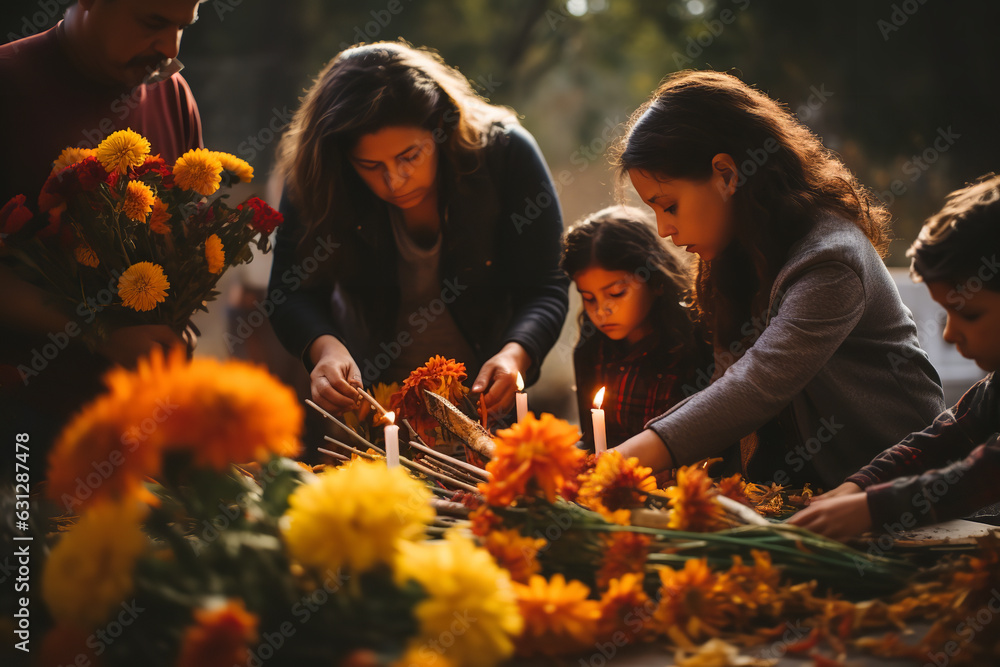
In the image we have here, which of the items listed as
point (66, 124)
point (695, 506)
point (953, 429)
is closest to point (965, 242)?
point (953, 429)

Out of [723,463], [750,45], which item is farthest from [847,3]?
[723,463]

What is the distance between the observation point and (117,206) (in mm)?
1036

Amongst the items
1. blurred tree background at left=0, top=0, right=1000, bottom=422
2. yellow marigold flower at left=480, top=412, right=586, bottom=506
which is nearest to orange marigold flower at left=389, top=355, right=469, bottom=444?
yellow marigold flower at left=480, top=412, right=586, bottom=506

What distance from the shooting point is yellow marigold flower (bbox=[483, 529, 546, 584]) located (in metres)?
0.68

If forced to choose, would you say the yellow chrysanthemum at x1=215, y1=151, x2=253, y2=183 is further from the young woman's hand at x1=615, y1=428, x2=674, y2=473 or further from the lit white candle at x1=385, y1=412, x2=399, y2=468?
the young woman's hand at x1=615, y1=428, x2=674, y2=473

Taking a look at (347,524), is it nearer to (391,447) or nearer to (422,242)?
(391,447)

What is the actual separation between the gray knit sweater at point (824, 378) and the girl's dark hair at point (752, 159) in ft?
0.17

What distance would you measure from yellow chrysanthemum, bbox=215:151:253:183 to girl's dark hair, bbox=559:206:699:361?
728 mm

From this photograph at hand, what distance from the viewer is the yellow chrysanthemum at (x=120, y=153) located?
1.07m

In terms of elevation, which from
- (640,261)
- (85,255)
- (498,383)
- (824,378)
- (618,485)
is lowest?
(618,485)

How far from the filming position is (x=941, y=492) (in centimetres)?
83

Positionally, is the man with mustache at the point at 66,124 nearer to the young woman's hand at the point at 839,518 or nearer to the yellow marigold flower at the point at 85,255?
the yellow marigold flower at the point at 85,255

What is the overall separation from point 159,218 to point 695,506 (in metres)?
0.87

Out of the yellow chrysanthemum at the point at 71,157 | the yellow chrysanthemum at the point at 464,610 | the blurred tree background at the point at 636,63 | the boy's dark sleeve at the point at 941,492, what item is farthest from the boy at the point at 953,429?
the blurred tree background at the point at 636,63
